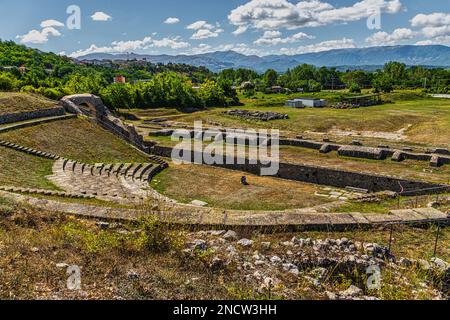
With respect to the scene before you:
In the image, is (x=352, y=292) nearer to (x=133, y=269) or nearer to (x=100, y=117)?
(x=133, y=269)

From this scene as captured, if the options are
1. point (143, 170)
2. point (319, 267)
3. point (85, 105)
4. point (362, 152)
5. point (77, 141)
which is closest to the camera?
point (319, 267)

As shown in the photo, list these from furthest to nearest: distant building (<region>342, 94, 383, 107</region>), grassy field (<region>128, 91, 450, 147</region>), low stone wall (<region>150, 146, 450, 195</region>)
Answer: distant building (<region>342, 94, 383, 107</region>) → grassy field (<region>128, 91, 450, 147</region>) → low stone wall (<region>150, 146, 450, 195</region>)

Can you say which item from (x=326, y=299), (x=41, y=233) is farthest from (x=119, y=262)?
(x=326, y=299)

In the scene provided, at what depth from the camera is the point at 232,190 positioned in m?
18.5

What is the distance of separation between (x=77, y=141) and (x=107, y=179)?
7068 mm

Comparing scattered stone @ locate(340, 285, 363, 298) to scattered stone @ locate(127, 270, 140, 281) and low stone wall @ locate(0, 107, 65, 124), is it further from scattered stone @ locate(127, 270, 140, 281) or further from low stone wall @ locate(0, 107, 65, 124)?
low stone wall @ locate(0, 107, 65, 124)

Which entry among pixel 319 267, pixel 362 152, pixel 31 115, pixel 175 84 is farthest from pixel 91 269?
pixel 175 84

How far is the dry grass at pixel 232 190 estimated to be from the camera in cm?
1619

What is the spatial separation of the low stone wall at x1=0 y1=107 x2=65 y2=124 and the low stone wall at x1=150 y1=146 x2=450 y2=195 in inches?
504

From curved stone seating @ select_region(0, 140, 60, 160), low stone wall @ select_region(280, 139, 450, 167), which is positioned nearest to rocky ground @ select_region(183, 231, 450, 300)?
curved stone seating @ select_region(0, 140, 60, 160)

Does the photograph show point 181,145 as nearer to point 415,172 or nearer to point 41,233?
point 415,172

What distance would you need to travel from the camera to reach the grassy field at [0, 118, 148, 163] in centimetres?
1950

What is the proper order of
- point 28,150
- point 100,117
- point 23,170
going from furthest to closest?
1. point 100,117
2. point 28,150
3. point 23,170

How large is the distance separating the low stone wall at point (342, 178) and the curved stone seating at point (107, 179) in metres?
6.23
